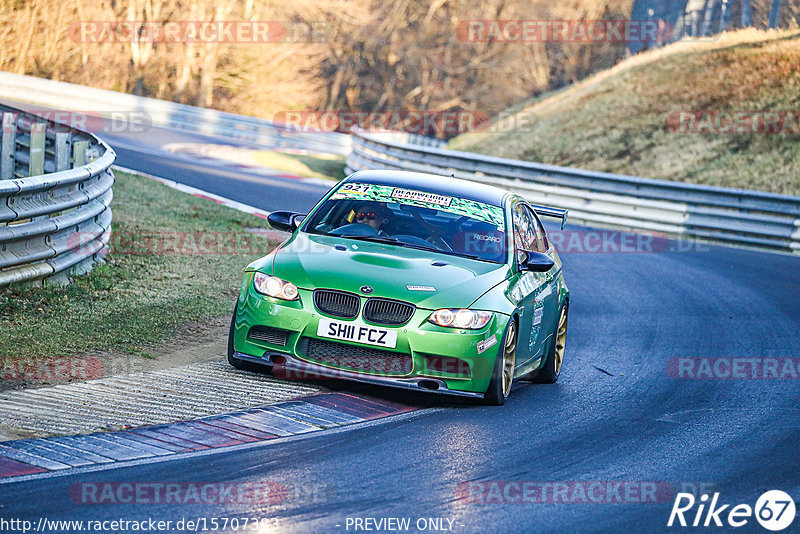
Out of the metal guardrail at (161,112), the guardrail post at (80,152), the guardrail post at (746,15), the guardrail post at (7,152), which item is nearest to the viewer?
the guardrail post at (80,152)

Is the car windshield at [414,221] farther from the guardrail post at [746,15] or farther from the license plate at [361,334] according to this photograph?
the guardrail post at [746,15]

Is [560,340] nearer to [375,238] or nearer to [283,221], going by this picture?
[375,238]

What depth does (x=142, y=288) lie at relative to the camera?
11.1 m

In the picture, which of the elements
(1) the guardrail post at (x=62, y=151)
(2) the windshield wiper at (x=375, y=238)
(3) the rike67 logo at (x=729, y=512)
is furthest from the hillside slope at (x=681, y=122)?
(3) the rike67 logo at (x=729, y=512)

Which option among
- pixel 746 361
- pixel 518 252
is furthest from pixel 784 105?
pixel 518 252

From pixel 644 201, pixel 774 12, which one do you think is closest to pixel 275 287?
pixel 644 201

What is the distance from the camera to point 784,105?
31281 mm

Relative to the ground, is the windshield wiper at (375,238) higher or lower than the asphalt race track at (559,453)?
higher

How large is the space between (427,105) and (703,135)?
30.9 meters

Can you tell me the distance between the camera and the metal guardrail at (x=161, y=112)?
33844 millimetres

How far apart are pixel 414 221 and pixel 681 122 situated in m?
25.6

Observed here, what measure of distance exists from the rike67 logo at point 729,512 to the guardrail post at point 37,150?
11.2m

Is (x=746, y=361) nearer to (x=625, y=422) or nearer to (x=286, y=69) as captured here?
(x=625, y=422)

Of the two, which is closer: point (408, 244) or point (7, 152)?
point (408, 244)
